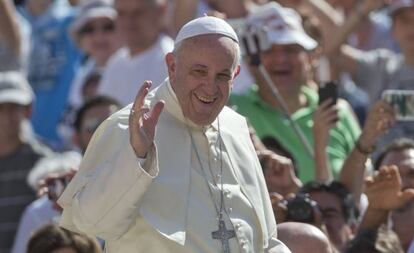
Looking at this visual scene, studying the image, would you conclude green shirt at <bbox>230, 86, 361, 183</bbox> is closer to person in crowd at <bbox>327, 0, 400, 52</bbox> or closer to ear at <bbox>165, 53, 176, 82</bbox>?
person in crowd at <bbox>327, 0, 400, 52</bbox>

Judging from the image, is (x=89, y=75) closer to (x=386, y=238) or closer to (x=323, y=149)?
(x=323, y=149)

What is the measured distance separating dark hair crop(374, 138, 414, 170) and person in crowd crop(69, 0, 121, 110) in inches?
136

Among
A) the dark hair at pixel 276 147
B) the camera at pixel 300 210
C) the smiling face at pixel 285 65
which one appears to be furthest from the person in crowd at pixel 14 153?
the camera at pixel 300 210

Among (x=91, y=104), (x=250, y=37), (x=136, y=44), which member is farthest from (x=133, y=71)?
(x=250, y=37)

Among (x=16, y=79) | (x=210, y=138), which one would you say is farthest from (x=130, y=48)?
(x=210, y=138)

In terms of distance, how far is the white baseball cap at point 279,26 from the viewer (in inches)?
388

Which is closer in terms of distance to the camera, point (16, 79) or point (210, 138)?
point (210, 138)

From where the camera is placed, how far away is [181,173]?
6477mm

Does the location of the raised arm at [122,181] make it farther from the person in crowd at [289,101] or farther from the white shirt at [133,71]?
the white shirt at [133,71]

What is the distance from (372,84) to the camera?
10984 millimetres

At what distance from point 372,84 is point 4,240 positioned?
265 centimetres

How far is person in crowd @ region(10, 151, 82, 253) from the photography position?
9.27m

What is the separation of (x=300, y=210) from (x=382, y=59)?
3005mm

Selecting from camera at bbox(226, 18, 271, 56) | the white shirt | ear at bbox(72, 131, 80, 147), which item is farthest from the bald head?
ear at bbox(72, 131, 80, 147)
